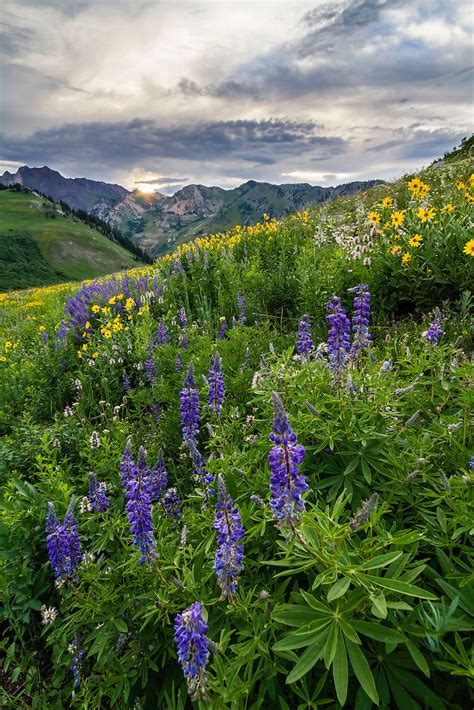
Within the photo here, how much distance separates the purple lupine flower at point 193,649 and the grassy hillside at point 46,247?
132413 millimetres

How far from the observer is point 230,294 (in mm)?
7438

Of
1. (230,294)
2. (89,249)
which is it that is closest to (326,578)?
(230,294)

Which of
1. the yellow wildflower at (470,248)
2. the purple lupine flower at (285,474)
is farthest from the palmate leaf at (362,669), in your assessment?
the yellow wildflower at (470,248)

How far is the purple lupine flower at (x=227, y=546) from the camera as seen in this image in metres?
1.70

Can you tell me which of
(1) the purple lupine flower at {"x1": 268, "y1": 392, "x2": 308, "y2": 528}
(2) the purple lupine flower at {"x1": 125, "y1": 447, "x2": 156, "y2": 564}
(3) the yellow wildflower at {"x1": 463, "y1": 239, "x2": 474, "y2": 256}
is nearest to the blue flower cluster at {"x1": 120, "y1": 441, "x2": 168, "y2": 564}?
(2) the purple lupine flower at {"x1": 125, "y1": 447, "x2": 156, "y2": 564}

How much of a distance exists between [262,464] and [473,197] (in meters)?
6.45

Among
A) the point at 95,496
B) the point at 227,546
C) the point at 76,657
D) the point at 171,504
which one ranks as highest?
the point at 227,546

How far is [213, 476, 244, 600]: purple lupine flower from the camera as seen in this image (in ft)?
5.58

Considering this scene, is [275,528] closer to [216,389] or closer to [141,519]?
[141,519]

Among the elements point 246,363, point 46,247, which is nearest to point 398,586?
point 246,363

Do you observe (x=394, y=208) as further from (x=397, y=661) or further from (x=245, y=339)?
(x=397, y=661)

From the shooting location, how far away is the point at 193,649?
4.66 feet

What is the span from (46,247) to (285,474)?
174 m

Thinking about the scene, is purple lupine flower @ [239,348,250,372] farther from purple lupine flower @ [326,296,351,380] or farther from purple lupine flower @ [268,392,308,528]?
purple lupine flower @ [268,392,308,528]
